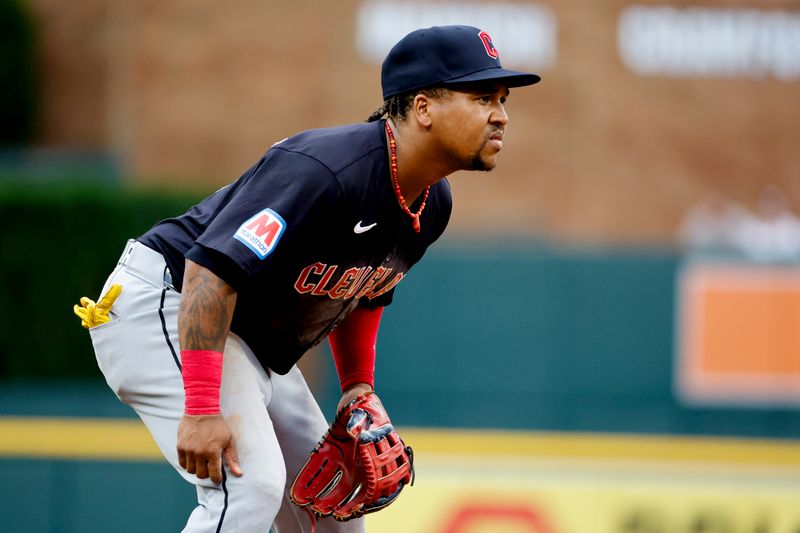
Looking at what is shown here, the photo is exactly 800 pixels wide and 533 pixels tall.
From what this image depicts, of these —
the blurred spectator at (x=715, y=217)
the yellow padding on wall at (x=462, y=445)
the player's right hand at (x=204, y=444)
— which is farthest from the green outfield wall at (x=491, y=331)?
the player's right hand at (x=204, y=444)

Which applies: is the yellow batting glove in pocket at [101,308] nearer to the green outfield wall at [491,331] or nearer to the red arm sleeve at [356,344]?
the red arm sleeve at [356,344]

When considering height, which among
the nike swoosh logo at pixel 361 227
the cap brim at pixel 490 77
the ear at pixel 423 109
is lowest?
the nike swoosh logo at pixel 361 227

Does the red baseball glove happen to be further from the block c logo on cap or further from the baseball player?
the block c logo on cap

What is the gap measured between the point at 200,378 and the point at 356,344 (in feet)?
3.31

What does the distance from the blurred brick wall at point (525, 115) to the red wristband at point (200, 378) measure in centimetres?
1456

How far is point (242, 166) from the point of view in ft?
59.7

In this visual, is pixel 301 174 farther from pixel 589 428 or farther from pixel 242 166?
pixel 242 166

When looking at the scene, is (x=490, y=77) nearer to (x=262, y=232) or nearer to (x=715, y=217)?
(x=262, y=232)

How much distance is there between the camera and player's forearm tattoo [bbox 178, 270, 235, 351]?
330 cm

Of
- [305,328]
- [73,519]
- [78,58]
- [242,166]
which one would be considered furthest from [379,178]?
[78,58]

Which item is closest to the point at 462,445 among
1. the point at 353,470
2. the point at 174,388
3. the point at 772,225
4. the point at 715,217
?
the point at 353,470

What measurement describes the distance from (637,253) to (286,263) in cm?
881

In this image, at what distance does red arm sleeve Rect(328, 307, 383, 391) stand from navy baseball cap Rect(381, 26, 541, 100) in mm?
951

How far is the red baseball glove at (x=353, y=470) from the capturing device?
3865mm
